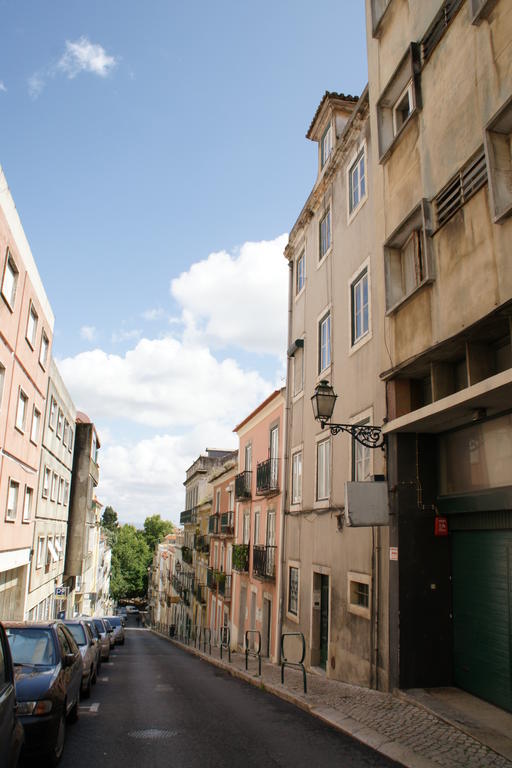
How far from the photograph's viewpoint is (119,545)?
92438 millimetres

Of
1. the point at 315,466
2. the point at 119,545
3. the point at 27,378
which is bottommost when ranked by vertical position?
the point at 119,545

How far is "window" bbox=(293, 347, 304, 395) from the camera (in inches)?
691

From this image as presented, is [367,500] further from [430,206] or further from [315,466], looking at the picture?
[315,466]

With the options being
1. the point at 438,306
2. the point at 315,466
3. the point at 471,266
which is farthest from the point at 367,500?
the point at 315,466

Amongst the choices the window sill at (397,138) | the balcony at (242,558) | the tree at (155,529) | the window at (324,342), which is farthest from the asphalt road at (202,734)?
the tree at (155,529)

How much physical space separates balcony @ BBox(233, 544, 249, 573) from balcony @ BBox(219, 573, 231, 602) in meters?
4.96

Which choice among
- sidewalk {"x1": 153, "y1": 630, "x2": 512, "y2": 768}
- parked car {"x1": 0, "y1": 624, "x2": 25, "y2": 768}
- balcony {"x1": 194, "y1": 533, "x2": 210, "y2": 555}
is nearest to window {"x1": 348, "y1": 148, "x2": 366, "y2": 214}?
sidewalk {"x1": 153, "y1": 630, "x2": 512, "y2": 768}

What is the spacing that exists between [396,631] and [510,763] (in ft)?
10.1

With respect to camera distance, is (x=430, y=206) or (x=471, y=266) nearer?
(x=471, y=266)

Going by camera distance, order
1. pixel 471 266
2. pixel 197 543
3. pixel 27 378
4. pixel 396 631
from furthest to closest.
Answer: pixel 197 543, pixel 27 378, pixel 396 631, pixel 471 266

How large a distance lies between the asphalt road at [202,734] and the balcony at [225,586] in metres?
17.1

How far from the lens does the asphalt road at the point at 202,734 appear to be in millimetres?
6363

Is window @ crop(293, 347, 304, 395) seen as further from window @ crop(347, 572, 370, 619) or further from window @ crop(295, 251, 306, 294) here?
window @ crop(347, 572, 370, 619)

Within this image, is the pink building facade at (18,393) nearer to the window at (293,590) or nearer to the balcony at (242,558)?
the balcony at (242,558)
